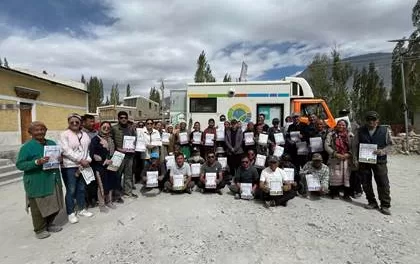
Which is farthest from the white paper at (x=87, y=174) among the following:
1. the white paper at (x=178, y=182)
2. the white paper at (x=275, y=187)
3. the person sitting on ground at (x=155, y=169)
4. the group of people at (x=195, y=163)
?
the white paper at (x=275, y=187)

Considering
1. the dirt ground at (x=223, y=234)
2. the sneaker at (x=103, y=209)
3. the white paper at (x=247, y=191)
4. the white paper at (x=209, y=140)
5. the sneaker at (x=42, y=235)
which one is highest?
the white paper at (x=209, y=140)

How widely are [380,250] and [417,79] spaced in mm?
22886

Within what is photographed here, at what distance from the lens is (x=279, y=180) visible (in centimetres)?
548

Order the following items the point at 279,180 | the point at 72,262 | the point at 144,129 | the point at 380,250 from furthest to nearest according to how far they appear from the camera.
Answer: the point at 144,129
the point at 279,180
the point at 380,250
the point at 72,262

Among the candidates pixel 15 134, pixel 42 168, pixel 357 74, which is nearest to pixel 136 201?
pixel 42 168

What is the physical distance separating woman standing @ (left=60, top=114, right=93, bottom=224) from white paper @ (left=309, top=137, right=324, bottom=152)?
4572 millimetres

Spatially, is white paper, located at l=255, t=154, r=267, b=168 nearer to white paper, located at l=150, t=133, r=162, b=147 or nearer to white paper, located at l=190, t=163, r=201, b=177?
white paper, located at l=190, t=163, r=201, b=177

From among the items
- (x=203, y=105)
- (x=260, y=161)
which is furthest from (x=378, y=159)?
(x=203, y=105)

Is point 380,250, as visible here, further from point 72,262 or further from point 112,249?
point 72,262

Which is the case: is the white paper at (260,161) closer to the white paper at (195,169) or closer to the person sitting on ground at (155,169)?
the white paper at (195,169)

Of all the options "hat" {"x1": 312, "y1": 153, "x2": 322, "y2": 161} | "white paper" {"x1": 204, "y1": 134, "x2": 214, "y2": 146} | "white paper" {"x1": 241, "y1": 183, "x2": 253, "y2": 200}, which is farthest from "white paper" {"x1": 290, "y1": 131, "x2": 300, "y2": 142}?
"white paper" {"x1": 204, "y1": 134, "x2": 214, "y2": 146}

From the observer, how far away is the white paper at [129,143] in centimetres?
559

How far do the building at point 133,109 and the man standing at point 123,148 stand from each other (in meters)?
25.7

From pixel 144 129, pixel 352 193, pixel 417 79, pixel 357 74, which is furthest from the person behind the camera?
pixel 357 74
